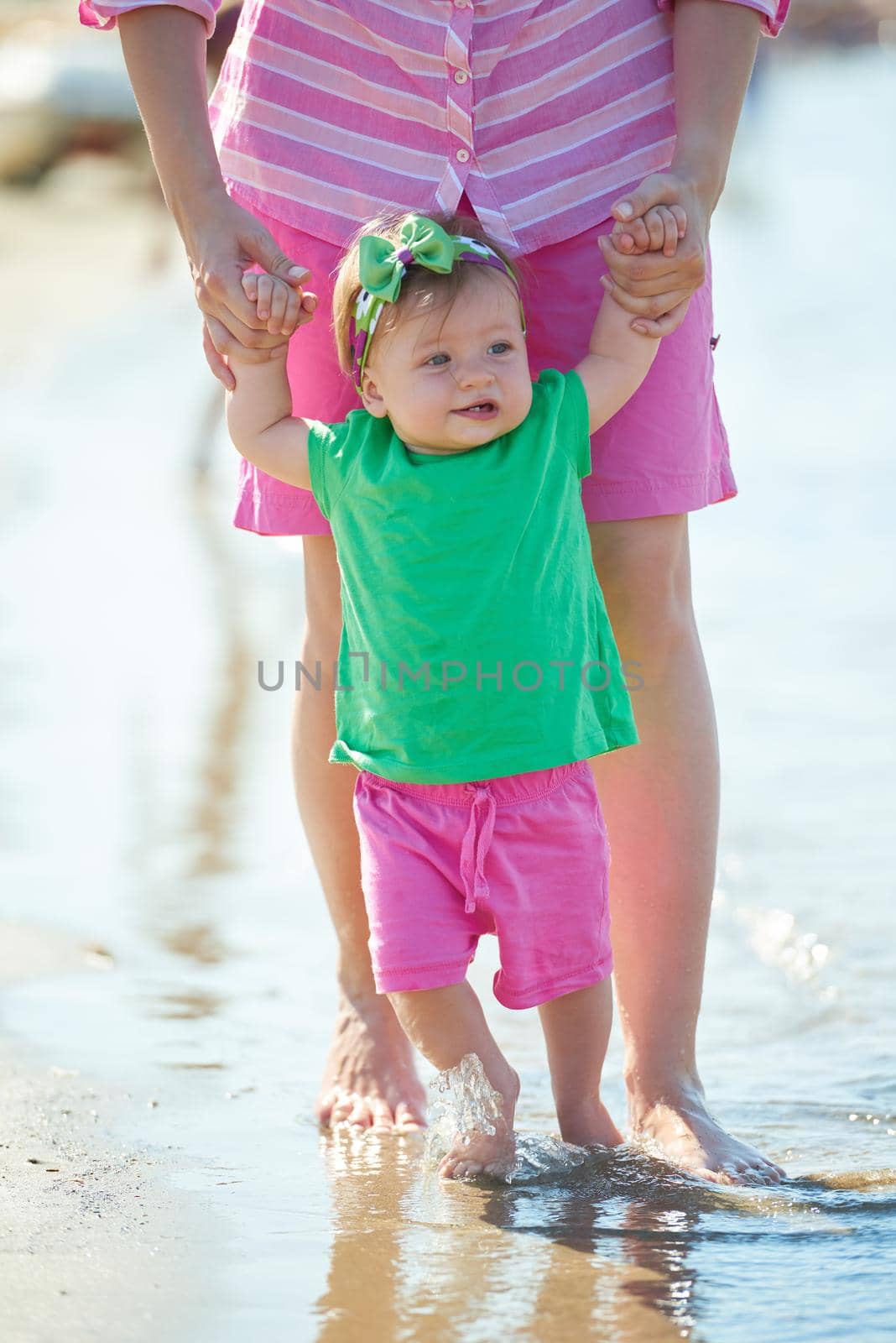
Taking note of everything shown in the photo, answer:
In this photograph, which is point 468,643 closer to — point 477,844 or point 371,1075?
point 477,844

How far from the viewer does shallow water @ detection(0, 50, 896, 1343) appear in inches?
68.6

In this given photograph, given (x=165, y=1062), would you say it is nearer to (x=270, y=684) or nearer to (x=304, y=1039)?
(x=304, y=1039)

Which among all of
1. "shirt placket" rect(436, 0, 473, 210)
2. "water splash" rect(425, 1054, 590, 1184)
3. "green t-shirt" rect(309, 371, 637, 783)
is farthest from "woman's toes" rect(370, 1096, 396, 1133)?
"shirt placket" rect(436, 0, 473, 210)

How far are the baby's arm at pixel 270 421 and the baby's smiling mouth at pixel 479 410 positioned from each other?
0.21m

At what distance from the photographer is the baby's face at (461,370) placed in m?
2.05

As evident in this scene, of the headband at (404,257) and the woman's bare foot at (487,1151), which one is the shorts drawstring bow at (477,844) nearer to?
the woman's bare foot at (487,1151)

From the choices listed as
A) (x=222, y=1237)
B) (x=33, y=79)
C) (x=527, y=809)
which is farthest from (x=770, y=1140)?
(x=33, y=79)

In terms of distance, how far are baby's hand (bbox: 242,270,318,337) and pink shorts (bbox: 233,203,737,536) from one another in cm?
16

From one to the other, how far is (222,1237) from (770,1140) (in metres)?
0.77

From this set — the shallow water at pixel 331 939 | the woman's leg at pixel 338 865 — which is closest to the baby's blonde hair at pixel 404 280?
the woman's leg at pixel 338 865

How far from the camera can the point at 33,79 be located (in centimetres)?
1717

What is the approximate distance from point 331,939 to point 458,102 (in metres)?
1.45

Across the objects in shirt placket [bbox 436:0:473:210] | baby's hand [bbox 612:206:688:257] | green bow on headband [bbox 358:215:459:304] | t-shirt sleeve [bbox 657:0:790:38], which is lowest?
green bow on headband [bbox 358:215:459:304]

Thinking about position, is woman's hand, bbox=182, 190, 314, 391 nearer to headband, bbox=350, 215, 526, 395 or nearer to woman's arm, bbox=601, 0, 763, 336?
headband, bbox=350, 215, 526, 395
